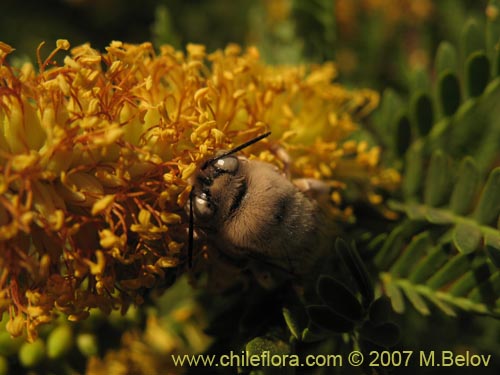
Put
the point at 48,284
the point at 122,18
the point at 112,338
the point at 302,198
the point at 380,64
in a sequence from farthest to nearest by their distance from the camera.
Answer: the point at 122,18
the point at 380,64
the point at 112,338
the point at 302,198
the point at 48,284

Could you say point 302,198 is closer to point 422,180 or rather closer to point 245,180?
point 245,180

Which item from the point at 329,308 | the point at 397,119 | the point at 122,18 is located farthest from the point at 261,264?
the point at 122,18

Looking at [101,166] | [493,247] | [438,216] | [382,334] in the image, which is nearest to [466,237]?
[493,247]

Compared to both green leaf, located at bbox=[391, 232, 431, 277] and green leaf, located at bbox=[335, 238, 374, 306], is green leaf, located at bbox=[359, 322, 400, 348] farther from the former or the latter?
green leaf, located at bbox=[391, 232, 431, 277]

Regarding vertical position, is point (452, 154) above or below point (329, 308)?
above

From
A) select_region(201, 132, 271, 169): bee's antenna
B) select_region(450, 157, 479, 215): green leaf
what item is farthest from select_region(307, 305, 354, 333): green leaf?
select_region(450, 157, 479, 215): green leaf

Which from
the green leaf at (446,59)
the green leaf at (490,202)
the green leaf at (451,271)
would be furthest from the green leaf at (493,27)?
the green leaf at (451,271)

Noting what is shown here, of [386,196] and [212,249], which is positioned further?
[386,196]
